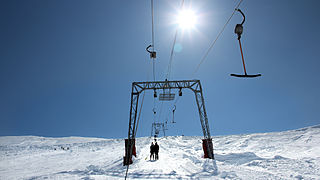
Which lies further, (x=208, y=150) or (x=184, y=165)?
(x=208, y=150)

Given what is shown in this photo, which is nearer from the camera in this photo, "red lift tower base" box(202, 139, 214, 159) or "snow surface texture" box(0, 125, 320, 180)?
"snow surface texture" box(0, 125, 320, 180)

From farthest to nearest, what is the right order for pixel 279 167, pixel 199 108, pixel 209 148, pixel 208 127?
pixel 199 108 < pixel 208 127 < pixel 209 148 < pixel 279 167

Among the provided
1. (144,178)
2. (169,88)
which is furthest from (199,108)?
(144,178)

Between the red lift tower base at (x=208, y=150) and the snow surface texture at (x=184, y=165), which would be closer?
the snow surface texture at (x=184, y=165)

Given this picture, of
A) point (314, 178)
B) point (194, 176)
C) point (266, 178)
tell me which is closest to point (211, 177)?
point (194, 176)

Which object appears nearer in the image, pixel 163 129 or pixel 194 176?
pixel 194 176

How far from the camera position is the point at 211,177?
6078mm

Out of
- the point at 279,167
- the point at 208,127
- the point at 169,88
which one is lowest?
the point at 279,167

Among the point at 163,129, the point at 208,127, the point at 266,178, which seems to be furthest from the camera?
the point at 163,129

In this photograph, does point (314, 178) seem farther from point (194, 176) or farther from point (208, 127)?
point (208, 127)

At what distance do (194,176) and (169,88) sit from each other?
1000cm

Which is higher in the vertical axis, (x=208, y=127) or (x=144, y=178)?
(x=208, y=127)

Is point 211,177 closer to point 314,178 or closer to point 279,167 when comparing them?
point 314,178

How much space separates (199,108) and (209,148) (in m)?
3.89
